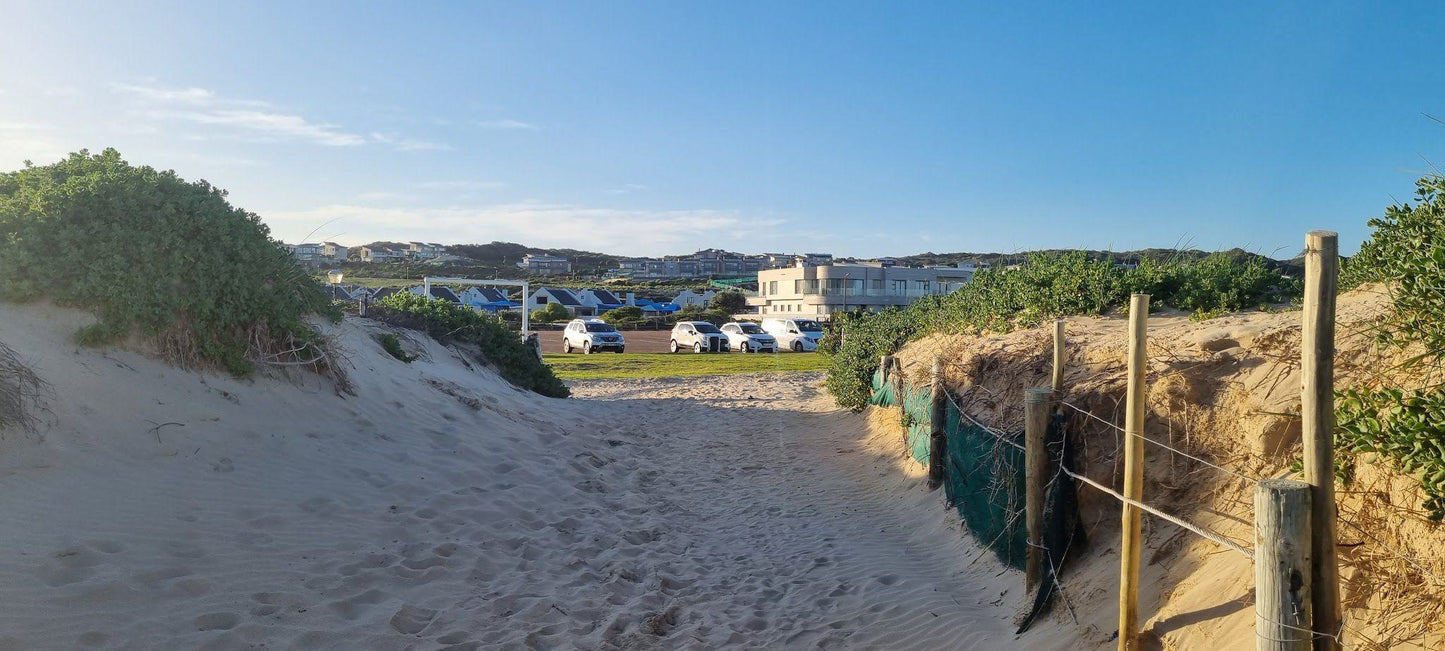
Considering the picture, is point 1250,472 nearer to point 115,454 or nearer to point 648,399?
point 115,454

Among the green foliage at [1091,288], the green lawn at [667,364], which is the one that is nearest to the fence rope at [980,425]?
the green foliage at [1091,288]

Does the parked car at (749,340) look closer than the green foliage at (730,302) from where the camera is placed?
Yes

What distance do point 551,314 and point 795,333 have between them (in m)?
33.5

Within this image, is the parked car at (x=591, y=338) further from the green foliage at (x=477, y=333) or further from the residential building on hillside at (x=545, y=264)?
the residential building on hillside at (x=545, y=264)

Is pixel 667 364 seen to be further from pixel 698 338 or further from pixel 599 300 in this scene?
pixel 599 300

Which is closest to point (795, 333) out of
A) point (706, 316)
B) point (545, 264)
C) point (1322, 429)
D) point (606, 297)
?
point (706, 316)

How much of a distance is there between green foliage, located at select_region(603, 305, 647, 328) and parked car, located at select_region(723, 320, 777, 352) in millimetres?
29362

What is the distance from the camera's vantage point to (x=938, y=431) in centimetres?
859

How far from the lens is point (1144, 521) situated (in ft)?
16.9

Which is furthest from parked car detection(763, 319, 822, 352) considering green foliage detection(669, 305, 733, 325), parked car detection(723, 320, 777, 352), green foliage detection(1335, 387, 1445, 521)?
green foliage detection(1335, 387, 1445, 521)

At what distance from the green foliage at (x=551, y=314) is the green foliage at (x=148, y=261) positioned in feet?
183

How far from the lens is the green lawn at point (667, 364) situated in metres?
25.7

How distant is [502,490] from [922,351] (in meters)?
6.23

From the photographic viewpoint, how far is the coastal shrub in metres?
3.22
